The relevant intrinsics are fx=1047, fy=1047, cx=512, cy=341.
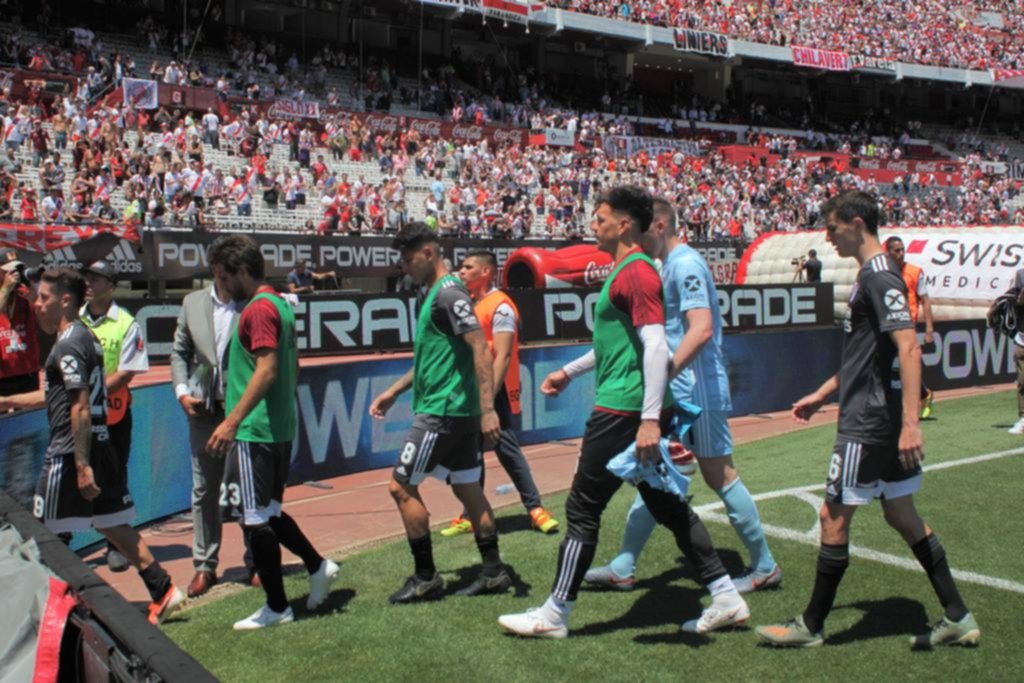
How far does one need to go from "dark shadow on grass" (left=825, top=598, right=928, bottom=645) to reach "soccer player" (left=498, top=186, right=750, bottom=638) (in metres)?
0.51

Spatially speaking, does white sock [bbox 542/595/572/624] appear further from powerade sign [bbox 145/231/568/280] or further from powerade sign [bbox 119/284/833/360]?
powerade sign [bbox 145/231/568/280]

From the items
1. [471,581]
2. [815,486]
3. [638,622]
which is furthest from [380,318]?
[638,622]

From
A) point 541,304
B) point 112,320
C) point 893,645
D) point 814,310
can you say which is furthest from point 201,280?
point 893,645

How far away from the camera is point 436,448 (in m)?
5.29

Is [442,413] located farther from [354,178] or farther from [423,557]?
[354,178]

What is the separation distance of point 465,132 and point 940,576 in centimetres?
3045

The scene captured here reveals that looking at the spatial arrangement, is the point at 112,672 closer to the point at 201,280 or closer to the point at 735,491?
the point at 735,491

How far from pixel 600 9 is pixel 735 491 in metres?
43.6

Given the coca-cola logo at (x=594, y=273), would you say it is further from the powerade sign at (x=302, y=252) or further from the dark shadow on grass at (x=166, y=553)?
the dark shadow on grass at (x=166, y=553)

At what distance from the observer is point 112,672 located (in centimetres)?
268

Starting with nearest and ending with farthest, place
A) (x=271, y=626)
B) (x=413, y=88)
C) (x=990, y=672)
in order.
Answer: (x=990, y=672) < (x=271, y=626) < (x=413, y=88)

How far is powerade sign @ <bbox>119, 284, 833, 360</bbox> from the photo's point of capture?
14.3 m

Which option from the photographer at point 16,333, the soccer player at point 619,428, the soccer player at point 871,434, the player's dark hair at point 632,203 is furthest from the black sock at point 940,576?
the photographer at point 16,333

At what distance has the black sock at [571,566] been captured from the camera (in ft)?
15.3
